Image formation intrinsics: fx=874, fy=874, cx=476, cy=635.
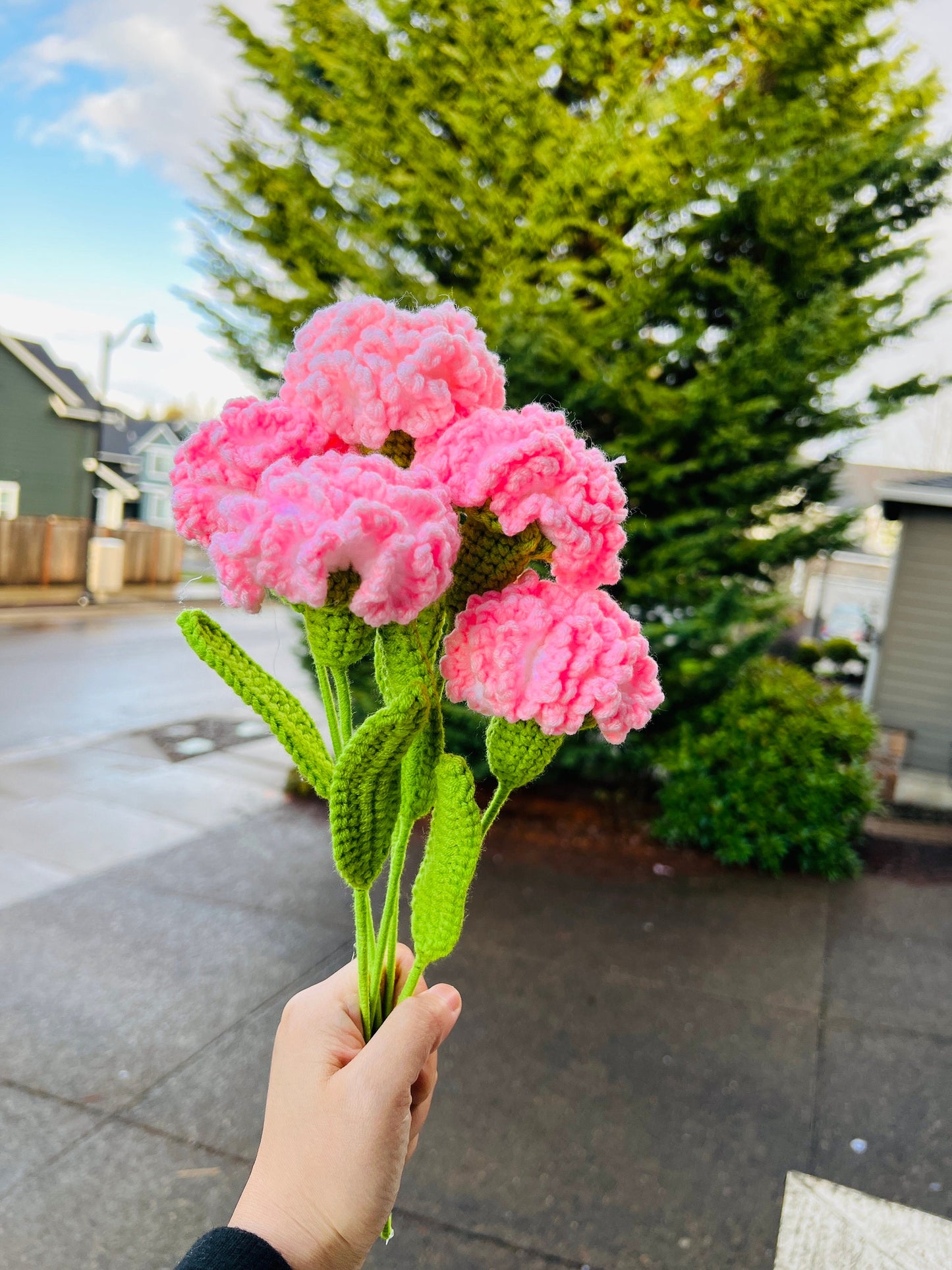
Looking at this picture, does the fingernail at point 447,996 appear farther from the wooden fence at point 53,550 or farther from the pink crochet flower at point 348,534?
the wooden fence at point 53,550

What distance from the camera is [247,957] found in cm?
421

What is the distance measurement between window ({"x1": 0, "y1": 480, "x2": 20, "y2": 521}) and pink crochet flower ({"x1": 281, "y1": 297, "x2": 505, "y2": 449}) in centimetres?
2453

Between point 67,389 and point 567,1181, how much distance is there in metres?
24.6

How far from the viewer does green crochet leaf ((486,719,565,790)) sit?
1111 millimetres

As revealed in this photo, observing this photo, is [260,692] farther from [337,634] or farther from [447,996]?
[447,996]

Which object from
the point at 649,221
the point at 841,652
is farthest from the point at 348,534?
the point at 841,652

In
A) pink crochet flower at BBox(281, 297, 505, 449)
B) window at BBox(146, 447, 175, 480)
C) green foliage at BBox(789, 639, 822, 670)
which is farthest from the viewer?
window at BBox(146, 447, 175, 480)

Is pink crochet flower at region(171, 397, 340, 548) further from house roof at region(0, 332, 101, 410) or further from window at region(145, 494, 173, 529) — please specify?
window at region(145, 494, 173, 529)

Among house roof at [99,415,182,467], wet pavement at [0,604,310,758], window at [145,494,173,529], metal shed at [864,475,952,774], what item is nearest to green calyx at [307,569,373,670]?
wet pavement at [0,604,310,758]

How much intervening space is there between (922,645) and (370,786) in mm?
9639

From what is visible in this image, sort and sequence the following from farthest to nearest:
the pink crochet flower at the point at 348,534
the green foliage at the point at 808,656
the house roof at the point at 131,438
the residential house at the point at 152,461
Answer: the residential house at the point at 152,461 < the house roof at the point at 131,438 < the green foliage at the point at 808,656 < the pink crochet flower at the point at 348,534

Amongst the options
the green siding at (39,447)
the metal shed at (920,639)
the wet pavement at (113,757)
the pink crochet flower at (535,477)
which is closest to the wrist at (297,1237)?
the pink crochet flower at (535,477)

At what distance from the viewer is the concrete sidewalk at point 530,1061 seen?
2.67 metres

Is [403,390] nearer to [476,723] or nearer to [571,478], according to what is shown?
[571,478]
